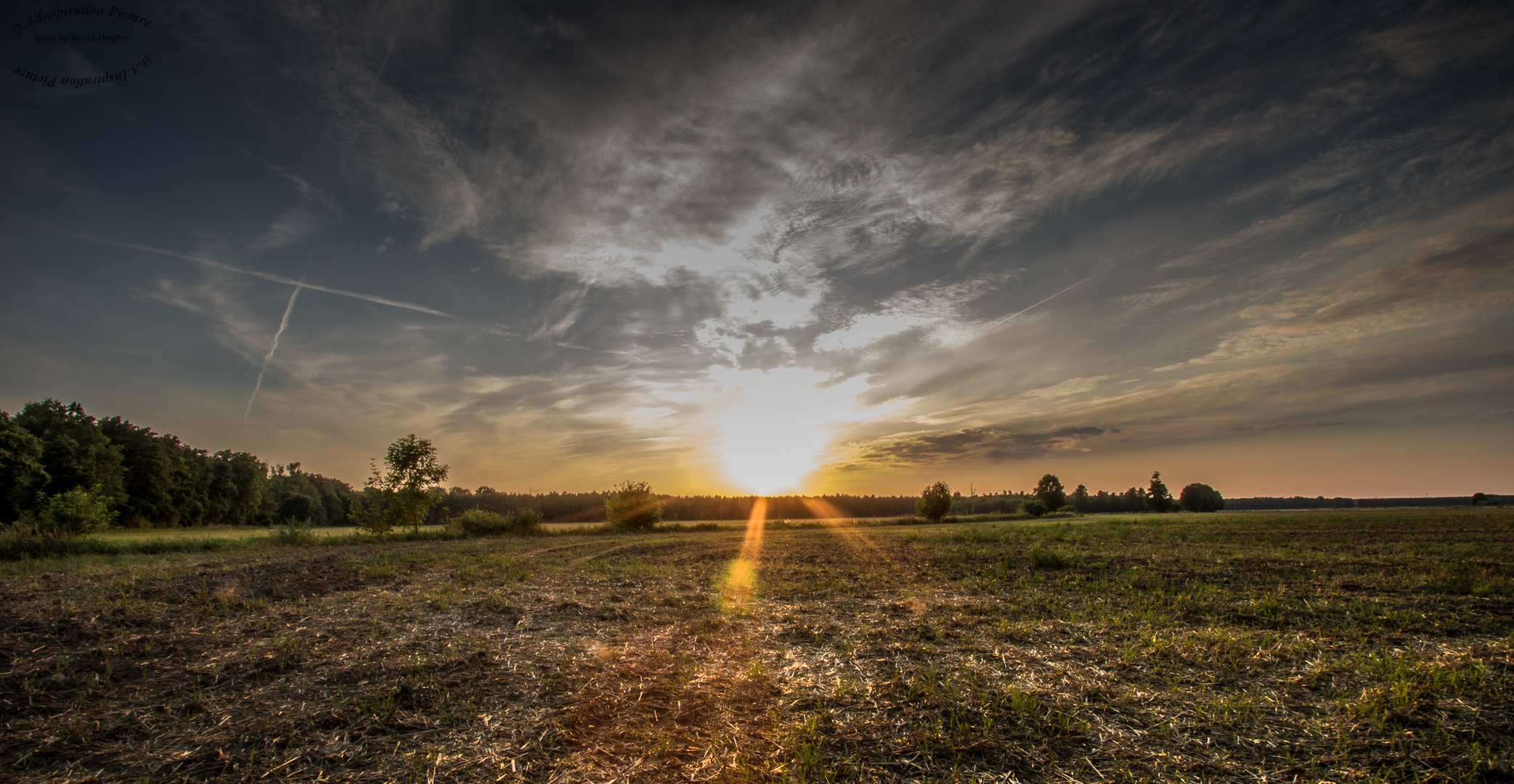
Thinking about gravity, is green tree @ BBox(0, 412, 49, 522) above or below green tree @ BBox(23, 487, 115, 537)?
above

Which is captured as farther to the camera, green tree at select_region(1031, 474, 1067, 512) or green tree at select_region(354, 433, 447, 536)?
green tree at select_region(1031, 474, 1067, 512)

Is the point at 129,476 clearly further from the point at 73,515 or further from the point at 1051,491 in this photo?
the point at 1051,491

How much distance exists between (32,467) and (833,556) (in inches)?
2434

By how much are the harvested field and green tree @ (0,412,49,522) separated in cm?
4194

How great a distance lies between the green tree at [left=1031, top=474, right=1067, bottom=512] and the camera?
314ft

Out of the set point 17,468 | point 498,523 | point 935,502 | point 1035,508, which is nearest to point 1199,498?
point 1035,508

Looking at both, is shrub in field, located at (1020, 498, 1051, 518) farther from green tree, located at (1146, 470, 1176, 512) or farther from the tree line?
the tree line

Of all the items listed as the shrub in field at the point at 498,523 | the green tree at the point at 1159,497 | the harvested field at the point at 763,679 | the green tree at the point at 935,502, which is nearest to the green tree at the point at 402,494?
the shrub in field at the point at 498,523

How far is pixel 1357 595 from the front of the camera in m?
12.8

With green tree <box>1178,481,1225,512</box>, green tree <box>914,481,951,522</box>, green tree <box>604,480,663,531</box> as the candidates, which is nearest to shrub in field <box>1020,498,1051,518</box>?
green tree <box>914,481,951,522</box>

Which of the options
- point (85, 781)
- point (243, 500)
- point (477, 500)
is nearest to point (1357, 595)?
point (85, 781)

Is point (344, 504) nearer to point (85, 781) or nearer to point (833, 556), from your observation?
point (833, 556)

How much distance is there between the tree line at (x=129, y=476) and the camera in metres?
40.4

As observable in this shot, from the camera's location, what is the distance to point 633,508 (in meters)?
55.2
